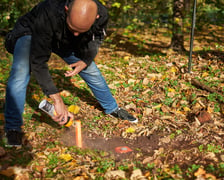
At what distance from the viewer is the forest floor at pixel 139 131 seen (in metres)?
2.60

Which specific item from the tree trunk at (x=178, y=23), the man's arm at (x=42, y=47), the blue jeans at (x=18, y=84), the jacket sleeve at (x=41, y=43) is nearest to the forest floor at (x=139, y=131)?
the blue jeans at (x=18, y=84)

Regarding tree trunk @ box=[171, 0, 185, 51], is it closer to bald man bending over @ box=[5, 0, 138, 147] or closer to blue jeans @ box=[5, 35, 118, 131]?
bald man bending over @ box=[5, 0, 138, 147]

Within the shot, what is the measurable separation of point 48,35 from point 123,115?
163 centimetres

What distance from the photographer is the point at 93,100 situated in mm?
4293

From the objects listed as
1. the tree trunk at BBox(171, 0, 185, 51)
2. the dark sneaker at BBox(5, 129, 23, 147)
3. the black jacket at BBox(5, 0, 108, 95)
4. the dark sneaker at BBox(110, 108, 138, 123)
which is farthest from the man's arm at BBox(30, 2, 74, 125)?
the tree trunk at BBox(171, 0, 185, 51)

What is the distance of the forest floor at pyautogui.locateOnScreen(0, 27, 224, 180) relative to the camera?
8.53 feet

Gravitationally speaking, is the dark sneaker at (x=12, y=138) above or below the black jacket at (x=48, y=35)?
below

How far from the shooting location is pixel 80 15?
2340 mm

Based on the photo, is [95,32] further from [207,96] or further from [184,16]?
[184,16]

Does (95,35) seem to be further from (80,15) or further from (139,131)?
(139,131)

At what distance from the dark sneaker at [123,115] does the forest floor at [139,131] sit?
0.07m

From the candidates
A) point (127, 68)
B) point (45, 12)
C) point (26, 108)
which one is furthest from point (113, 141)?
point (127, 68)

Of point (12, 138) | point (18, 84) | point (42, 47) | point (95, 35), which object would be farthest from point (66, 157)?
point (95, 35)

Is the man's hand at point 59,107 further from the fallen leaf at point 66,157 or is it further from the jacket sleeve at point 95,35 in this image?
the jacket sleeve at point 95,35
